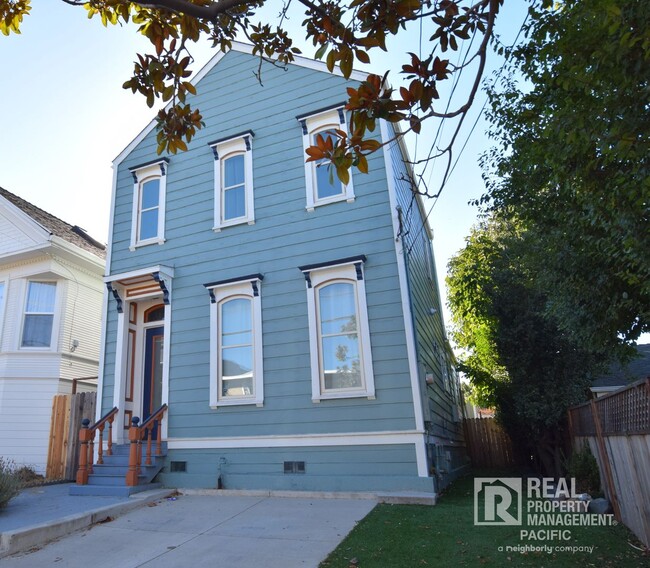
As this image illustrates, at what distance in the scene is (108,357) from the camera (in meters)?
10.1

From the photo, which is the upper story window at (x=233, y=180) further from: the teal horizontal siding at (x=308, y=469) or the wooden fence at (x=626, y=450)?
the wooden fence at (x=626, y=450)

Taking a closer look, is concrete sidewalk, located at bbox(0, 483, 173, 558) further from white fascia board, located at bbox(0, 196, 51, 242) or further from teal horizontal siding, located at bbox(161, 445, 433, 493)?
white fascia board, located at bbox(0, 196, 51, 242)

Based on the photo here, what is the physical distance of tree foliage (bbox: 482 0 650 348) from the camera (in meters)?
3.97

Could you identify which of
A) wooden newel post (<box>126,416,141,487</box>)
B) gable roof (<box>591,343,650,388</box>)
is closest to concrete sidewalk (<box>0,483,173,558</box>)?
wooden newel post (<box>126,416,141,487</box>)

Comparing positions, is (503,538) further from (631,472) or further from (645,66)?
(645,66)

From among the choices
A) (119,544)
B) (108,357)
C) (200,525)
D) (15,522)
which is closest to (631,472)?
(200,525)

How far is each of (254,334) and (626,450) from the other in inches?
232

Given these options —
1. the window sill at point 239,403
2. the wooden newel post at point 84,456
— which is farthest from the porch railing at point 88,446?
the window sill at point 239,403

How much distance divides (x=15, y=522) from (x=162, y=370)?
4.24m

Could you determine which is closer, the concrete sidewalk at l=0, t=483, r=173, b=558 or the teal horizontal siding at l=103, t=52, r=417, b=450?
the concrete sidewalk at l=0, t=483, r=173, b=558

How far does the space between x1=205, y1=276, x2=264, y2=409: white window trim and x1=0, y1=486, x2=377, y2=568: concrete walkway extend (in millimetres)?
1704

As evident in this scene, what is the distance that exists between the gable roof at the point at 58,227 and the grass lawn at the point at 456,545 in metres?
11.1

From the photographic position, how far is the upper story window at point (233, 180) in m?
9.81

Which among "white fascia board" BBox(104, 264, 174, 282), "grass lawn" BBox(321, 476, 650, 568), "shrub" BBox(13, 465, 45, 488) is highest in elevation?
"white fascia board" BBox(104, 264, 174, 282)
